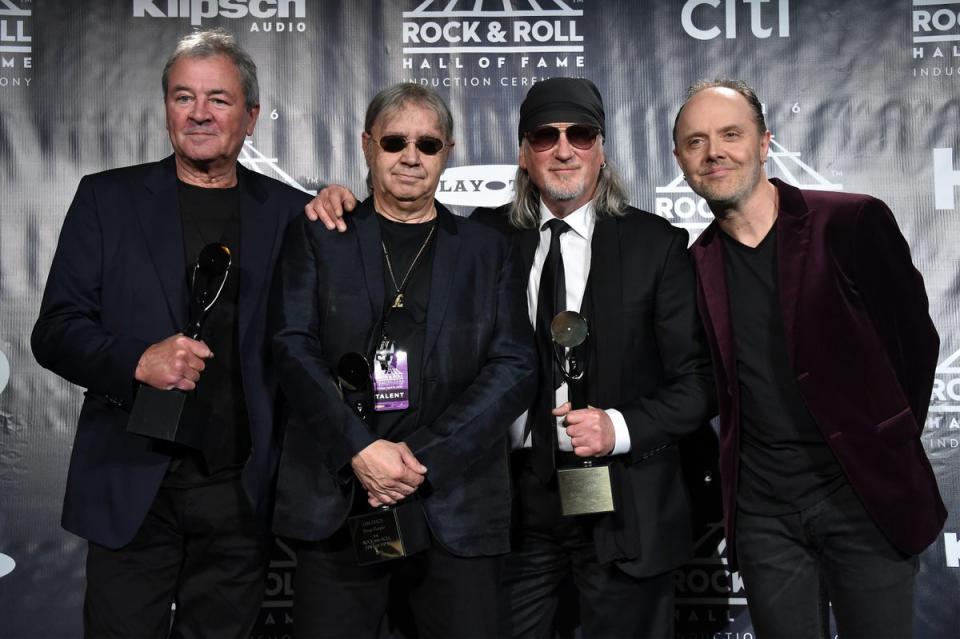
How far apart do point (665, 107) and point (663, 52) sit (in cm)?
24

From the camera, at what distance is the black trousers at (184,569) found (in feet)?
8.57

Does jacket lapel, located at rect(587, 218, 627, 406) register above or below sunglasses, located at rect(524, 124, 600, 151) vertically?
below

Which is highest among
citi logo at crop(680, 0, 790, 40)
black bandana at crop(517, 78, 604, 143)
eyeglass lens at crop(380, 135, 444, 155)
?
citi logo at crop(680, 0, 790, 40)

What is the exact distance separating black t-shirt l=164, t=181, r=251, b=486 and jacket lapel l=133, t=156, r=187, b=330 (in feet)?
0.09

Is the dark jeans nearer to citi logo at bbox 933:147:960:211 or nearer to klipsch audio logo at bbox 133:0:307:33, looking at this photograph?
citi logo at bbox 933:147:960:211

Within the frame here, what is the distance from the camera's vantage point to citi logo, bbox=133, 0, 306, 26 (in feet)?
12.7

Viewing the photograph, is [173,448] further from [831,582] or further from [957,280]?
[957,280]

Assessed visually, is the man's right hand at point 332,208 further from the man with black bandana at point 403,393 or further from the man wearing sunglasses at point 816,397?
the man wearing sunglasses at point 816,397

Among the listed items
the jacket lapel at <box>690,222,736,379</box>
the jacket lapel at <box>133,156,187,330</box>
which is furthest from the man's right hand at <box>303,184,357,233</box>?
the jacket lapel at <box>690,222,736,379</box>

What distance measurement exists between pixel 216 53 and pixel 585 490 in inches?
67.1

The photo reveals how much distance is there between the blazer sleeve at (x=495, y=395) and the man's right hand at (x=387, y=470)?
43 millimetres

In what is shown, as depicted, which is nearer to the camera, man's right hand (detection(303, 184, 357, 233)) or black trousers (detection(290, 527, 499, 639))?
black trousers (detection(290, 527, 499, 639))

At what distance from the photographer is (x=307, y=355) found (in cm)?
244

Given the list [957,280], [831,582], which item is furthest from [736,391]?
[957,280]
